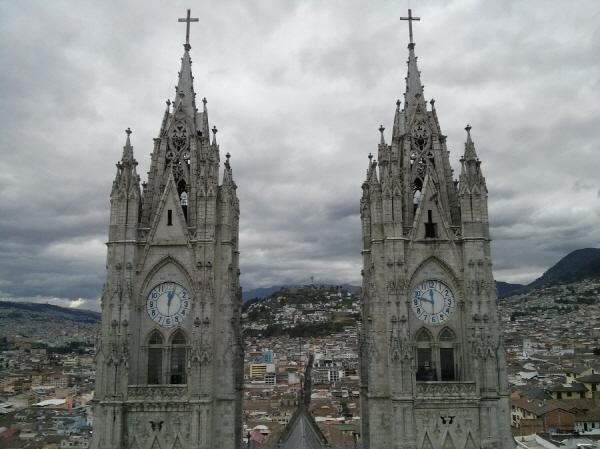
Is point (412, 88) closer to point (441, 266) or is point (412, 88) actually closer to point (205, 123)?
point (441, 266)

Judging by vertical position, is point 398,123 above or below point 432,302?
above

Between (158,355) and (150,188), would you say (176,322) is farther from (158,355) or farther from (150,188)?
(150,188)

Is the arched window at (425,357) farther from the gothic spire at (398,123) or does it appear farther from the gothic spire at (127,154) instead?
the gothic spire at (127,154)

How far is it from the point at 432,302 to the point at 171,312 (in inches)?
577

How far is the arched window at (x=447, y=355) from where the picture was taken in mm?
32281

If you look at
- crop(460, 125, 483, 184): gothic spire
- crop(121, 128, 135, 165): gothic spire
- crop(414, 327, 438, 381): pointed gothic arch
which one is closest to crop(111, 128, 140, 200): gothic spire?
crop(121, 128, 135, 165): gothic spire

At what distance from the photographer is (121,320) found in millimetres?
31656

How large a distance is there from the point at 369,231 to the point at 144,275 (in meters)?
13.9

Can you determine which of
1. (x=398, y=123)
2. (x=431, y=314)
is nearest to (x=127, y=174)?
(x=398, y=123)

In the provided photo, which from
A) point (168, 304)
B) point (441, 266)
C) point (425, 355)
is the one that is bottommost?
point (425, 355)

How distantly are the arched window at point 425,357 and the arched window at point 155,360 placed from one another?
14302 mm

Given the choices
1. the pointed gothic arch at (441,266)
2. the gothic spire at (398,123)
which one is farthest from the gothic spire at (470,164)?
the pointed gothic arch at (441,266)

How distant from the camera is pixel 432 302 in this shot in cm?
3262

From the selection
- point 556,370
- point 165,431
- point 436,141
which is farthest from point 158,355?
point 556,370
